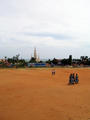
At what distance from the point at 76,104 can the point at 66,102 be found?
601 mm

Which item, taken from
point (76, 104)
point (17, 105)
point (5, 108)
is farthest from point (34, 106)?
point (76, 104)

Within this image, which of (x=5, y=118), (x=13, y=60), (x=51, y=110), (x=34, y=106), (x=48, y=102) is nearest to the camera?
(x=5, y=118)

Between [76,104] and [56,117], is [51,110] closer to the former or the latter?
[56,117]

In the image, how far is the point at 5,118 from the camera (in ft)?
18.9

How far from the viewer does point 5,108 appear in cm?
688

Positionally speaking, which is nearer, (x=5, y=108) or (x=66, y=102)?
(x=5, y=108)

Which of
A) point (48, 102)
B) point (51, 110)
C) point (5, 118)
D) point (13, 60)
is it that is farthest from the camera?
point (13, 60)

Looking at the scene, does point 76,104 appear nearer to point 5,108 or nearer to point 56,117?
point 56,117

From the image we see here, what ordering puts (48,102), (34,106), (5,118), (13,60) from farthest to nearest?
(13,60) < (48,102) < (34,106) < (5,118)

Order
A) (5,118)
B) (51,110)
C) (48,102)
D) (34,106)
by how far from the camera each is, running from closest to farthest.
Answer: (5,118) < (51,110) < (34,106) < (48,102)

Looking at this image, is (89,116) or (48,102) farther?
(48,102)

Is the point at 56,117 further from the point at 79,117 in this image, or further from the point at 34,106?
the point at 34,106

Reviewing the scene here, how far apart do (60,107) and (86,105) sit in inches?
52.7

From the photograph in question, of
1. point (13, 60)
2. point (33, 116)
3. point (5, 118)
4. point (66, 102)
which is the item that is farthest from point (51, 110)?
point (13, 60)
